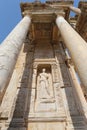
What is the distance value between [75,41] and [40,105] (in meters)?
3.25

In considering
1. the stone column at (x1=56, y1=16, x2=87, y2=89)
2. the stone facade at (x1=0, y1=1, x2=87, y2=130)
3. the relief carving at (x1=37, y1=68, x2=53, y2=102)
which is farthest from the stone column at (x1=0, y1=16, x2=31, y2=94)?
the relief carving at (x1=37, y1=68, x2=53, y2=102)

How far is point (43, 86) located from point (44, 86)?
0.05m

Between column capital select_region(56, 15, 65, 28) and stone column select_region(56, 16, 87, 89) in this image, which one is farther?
column capital select_region(56, 15, 65, 28)

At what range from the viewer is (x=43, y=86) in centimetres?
Result: 1026

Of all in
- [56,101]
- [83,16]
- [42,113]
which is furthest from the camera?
[83,16]

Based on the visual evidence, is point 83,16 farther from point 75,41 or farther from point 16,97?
point 16,97

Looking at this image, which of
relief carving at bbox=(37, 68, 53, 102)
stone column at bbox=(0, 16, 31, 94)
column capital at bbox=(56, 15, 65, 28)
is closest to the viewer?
stone column at bbox=(0, 16, 31, 94)

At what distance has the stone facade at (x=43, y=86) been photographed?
26.5 feet

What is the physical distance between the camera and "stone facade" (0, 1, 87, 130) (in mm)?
8062

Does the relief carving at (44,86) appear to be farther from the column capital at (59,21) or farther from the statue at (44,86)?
the column capital at (59,21)

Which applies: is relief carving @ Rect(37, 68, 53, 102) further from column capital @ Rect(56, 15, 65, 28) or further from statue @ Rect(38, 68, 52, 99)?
column capital @ Rect(56, 15, 65, 28)

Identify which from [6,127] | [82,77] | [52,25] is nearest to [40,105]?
[6,127]

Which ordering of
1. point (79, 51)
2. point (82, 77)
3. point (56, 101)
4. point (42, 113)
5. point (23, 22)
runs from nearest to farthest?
point (82, 77) < point (79, 51) < point (42, 113) < point (56, 101) < point (23, 22)

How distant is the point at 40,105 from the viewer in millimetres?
9039
